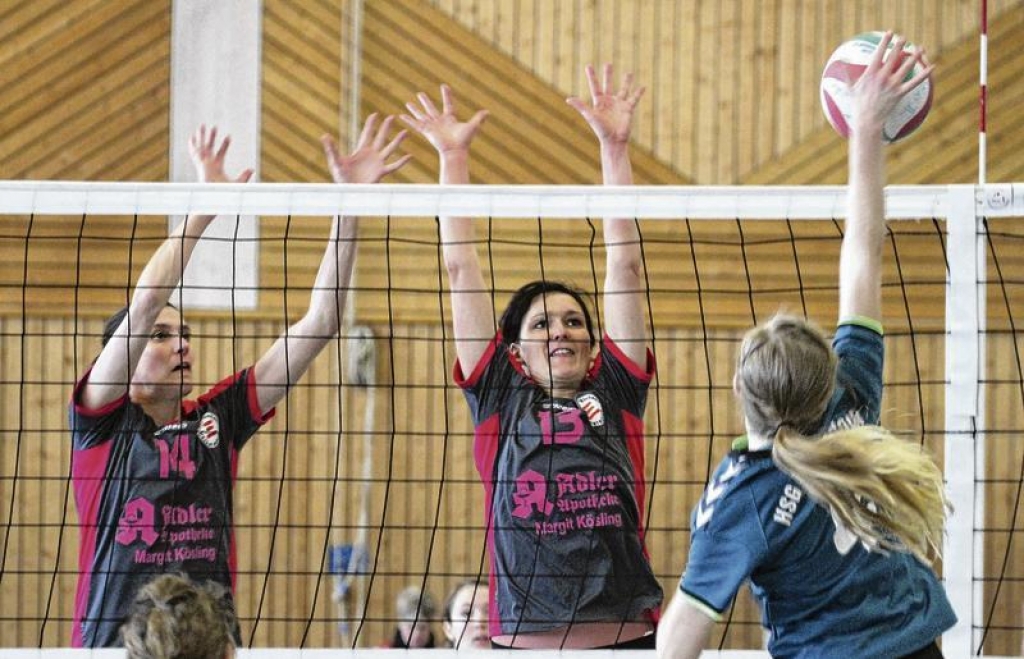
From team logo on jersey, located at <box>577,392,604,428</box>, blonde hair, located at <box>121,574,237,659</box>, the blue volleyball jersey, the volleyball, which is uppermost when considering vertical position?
the volleyball

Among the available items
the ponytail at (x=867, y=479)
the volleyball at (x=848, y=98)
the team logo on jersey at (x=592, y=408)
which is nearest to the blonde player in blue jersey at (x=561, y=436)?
the team logo on jersey at (x=592, y=408)

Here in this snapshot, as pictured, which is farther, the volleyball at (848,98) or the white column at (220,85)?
the white column at (220,85)

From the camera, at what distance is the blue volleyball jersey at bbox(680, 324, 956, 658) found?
2.72 meters

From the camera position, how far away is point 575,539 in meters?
4.28

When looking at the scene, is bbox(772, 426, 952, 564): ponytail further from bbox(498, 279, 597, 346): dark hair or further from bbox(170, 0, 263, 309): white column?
bbox(170, 0, 263, 309): white column

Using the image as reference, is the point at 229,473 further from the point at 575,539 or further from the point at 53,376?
the point at 53,376

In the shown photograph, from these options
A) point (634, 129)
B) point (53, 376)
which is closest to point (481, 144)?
point (634, 129)

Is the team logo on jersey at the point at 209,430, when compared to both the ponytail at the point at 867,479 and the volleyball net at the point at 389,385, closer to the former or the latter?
the ponytail at the point at 867,479

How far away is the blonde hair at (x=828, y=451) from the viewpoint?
2625 mm

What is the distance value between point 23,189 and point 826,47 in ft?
19.9

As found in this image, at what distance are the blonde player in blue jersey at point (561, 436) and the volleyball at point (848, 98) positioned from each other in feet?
2.23

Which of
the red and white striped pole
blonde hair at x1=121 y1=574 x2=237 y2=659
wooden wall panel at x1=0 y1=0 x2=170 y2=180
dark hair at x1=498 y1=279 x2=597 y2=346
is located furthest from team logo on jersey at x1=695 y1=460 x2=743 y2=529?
wooden wall panel at x1=0 y1=0 x2=170 y2=180

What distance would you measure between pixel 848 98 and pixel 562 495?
59.7 inches

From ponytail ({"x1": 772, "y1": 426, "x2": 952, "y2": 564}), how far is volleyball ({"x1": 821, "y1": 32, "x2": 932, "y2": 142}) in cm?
194
